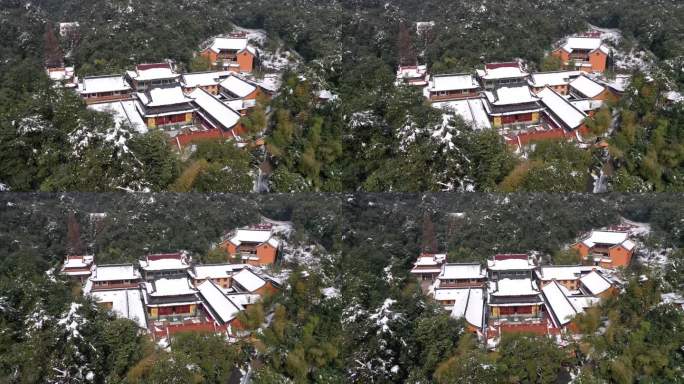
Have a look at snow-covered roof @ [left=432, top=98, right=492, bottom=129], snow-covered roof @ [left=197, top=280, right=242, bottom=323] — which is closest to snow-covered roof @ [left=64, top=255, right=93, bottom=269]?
snow-covered roof @ [left=197, top=280, right=242, bottom=323]

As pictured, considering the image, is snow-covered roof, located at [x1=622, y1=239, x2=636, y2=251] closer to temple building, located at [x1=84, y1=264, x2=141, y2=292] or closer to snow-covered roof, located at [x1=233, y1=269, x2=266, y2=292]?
snow-covered roof, located at [x1=233, y1=269, x2=266, y2=292]

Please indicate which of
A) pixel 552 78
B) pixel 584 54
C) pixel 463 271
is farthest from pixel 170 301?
pixel 584 54

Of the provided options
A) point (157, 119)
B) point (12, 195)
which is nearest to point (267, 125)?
point (157, 119)

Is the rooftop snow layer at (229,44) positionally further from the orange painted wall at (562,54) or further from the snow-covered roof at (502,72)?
the orange painted wall at (562,54)

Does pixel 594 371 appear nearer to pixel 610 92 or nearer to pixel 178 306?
pixel 610 92

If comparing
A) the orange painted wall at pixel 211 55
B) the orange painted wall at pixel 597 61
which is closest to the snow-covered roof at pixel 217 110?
the orange painted wall at pixel 211 55
